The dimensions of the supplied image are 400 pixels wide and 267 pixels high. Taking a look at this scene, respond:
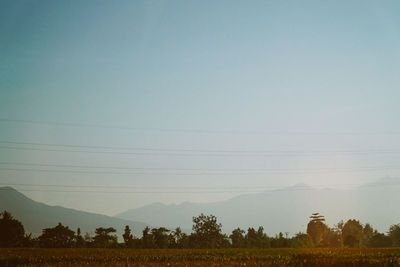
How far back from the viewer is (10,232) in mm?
68625

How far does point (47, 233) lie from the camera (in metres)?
65.8

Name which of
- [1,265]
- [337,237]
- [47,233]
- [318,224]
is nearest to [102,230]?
[47,233]

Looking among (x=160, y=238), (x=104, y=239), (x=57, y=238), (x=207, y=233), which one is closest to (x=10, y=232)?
(x=57, y=238)

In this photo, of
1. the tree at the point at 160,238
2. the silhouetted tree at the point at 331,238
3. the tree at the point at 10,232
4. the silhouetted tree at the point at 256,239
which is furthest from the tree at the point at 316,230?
the tree at the point at 10,232

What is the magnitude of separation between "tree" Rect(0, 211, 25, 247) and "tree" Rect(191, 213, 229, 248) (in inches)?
1571

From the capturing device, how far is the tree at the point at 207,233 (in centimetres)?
7186

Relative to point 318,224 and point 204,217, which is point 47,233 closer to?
point 204,217

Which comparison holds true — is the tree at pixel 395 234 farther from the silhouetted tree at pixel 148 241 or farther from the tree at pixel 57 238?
the tree at pixel 57 238

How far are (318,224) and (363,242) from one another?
16.2 meters

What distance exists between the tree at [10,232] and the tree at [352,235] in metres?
82.7

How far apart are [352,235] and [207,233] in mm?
41195

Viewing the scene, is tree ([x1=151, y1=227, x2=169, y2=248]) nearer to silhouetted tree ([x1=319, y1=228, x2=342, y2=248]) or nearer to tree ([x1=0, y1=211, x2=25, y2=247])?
tree ([x1=0, y1=211, x2=25, y2=247])

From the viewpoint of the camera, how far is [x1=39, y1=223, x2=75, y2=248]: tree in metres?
61.6

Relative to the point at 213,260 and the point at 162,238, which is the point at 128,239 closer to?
the point at 162,238
